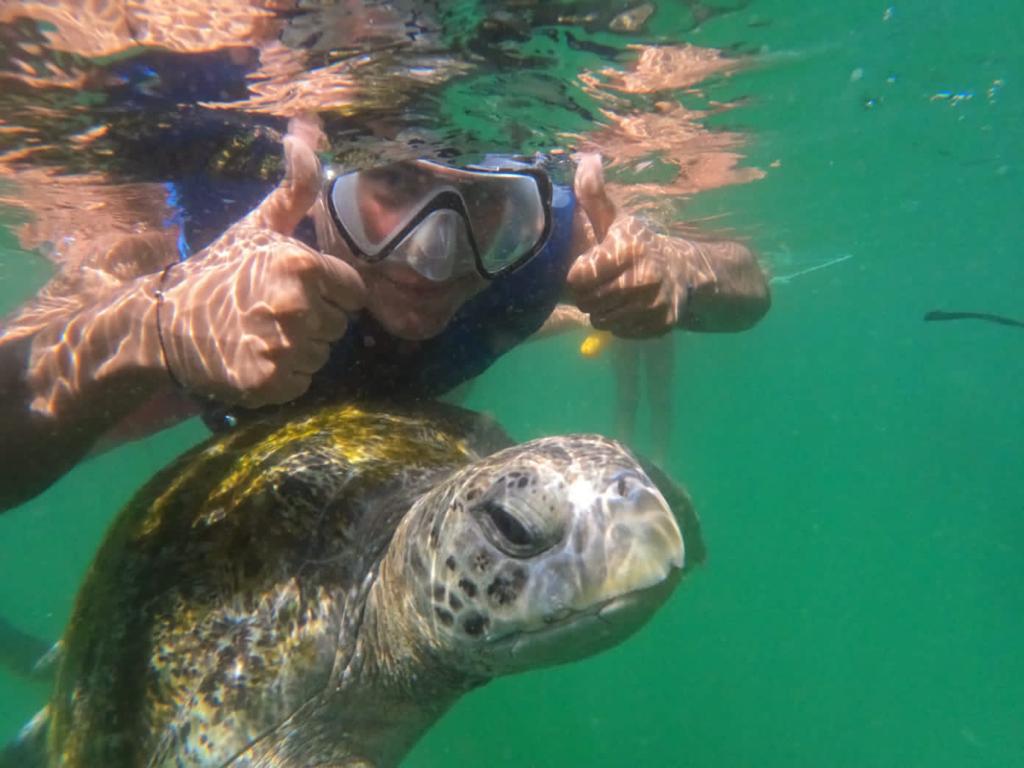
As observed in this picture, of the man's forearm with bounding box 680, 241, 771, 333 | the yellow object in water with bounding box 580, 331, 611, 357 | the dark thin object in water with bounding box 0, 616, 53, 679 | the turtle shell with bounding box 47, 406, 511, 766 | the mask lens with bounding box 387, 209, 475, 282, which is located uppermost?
the mask lens with bounding box 387, 209, 475, 282

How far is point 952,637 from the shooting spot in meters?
36.2

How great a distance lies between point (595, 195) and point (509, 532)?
185 cm

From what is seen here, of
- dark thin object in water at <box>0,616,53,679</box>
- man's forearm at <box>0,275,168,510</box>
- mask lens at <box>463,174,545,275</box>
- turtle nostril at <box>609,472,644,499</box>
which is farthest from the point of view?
dark thin object in water at <box>0,616,53,679</box>

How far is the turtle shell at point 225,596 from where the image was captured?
222 cm

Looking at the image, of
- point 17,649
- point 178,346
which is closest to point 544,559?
point 178,346

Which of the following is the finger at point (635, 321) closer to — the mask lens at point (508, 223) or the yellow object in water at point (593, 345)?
the mask lens at point (508, 223)

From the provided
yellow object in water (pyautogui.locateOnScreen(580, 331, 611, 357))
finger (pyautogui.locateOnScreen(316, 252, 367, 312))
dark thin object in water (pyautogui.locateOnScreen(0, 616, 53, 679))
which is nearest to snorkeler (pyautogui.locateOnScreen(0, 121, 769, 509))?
finger (pyautogui.locateOnScreen(316, 252, 367, 312))

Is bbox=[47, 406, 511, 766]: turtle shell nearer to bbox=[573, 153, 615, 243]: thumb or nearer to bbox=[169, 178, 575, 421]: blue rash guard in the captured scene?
bbox=[169, 178, 575, 421]: blue rash guard

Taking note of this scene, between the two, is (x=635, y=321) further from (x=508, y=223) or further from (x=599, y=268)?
(x=508, y=223)

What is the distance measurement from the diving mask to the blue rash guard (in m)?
0.25

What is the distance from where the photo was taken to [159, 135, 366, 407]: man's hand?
2.01m

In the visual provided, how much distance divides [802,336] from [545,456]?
4884 cm

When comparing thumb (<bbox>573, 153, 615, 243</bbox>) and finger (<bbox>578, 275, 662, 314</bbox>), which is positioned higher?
thumb (<bbox>573, 153, 615, 243</bbox>)

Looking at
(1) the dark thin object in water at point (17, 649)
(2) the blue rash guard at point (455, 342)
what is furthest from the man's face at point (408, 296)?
(1) the dark thin object in water at point (17, 649)
